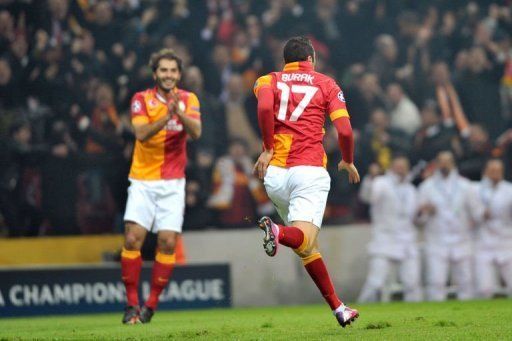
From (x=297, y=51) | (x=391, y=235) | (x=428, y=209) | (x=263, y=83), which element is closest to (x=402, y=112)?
(x=428, y=209)

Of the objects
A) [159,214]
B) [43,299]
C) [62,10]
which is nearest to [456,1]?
[62,10]

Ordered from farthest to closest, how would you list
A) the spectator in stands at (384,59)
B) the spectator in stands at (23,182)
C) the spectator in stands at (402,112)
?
the spectator in stands at (384,59)
the spectator in stands at (402,112)
the spectator in stands at (23,182)

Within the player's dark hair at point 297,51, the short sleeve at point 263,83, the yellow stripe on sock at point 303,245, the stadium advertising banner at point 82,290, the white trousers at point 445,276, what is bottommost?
the white trousers at point 445,276

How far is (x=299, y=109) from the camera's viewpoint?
8.67m

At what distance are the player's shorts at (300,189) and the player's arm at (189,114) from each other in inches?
71.9

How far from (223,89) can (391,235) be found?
345 centimetres

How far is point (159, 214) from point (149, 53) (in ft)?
23.3

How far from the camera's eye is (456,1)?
19000 millimetres

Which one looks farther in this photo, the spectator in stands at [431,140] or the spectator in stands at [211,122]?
the spectator in stands at [431,140]

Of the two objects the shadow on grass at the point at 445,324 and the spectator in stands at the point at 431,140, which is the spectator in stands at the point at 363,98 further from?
the shadow on grass at the point at 445,324

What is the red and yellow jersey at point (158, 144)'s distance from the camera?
10781 mm

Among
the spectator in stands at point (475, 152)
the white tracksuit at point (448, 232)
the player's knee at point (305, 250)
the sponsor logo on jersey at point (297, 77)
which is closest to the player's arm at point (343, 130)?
the sponsor logo on jersey at point (297, 77)

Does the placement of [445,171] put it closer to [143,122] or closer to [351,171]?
[143,122]

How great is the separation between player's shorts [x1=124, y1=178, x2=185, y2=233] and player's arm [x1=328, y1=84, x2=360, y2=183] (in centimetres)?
267
